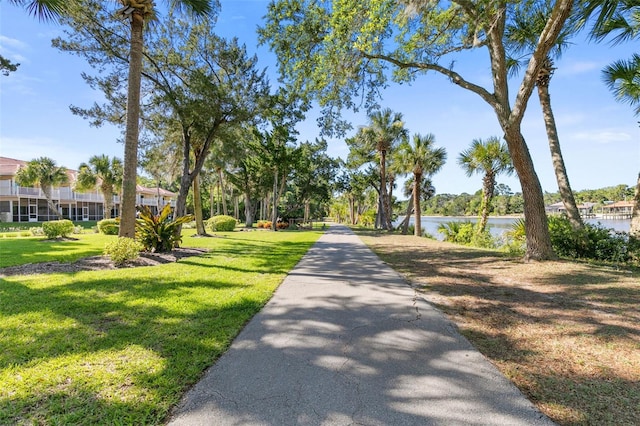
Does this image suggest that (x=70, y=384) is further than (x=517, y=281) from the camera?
No

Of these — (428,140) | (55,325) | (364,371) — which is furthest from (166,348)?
(428,140)

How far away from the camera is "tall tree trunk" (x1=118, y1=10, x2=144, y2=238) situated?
28.2 feet

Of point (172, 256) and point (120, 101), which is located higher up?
point (120, 101)

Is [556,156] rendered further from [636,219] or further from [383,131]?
[383,131]

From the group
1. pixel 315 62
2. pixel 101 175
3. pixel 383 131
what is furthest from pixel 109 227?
pixel 383 131

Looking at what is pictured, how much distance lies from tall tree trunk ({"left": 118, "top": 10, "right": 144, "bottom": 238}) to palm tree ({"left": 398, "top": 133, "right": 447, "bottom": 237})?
54.5 ft

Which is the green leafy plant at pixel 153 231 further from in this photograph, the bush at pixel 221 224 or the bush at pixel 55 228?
the bush at pixel 221 224

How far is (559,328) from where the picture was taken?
149 inches

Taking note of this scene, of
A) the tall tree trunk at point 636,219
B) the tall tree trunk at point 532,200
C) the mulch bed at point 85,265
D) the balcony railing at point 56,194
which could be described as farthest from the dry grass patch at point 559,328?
the balcony railing at point 56,194

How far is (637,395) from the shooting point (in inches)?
94.0

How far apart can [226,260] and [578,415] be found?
8.42m

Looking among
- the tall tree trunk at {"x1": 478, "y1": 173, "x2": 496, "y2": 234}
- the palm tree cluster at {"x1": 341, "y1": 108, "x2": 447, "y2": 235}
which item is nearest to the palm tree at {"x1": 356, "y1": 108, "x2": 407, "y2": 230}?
the palm tree cluster at {"x1": 341, "y1": 108, "x2": 447, "y2": 235}

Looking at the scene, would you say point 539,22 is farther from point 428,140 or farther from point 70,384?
point 70,384

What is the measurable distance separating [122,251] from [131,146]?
2978mm
